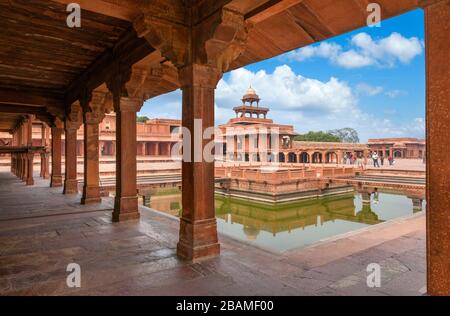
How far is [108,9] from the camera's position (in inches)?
143

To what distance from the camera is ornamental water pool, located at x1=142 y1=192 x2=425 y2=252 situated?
1459 cm

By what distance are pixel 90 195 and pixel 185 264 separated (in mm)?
5299

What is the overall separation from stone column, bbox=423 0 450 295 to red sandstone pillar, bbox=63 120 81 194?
9858 millimetres

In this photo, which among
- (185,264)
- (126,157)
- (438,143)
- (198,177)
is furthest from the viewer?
(126,157)

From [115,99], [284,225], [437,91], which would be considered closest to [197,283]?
[437,91]

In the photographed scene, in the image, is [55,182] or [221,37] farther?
[55,182]

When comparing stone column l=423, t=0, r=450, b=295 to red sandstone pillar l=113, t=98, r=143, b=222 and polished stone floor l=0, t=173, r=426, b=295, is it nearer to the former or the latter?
polished stone floor l=0, t=173, r=426, b=295

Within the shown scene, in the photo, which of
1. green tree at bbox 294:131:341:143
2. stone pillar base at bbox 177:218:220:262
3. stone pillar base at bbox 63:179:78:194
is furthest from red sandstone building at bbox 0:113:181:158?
Answer: stone pillar base at bbox 177:218:220:262

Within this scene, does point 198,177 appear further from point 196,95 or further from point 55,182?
point 55,182

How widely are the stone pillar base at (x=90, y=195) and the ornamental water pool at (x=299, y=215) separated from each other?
6727mm

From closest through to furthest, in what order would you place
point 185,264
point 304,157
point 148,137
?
point 185,264 < point 148,137 < point 304,157

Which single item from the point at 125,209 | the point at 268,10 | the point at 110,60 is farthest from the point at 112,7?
the point at 125,209

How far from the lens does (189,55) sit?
3.75 meters
